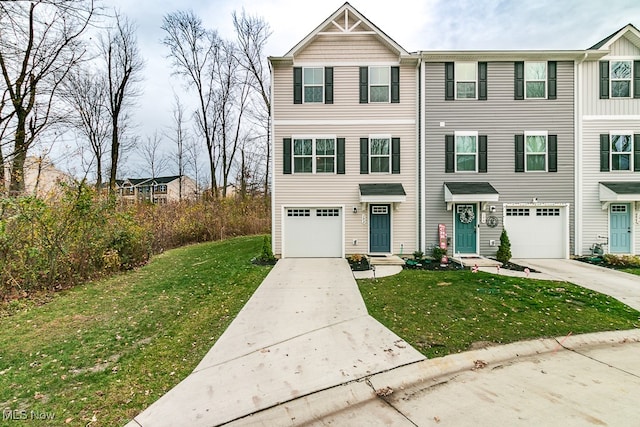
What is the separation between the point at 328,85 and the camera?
441 inches

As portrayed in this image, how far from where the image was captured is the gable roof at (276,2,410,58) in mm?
10883

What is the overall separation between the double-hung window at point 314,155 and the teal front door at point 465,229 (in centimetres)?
502

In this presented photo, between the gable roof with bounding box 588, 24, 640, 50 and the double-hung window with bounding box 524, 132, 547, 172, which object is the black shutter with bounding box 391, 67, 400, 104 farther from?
the gable roof with bounding box 588, 24, 640, 50

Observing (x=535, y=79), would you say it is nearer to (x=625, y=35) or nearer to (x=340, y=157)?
(x=625, y=35)

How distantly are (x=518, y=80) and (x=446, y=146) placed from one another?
3534 mm

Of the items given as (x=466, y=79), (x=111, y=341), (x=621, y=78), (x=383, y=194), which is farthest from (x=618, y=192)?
(x=111, y=341)

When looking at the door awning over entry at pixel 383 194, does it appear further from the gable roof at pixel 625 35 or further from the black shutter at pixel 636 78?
the black shutter at pixel 636 78

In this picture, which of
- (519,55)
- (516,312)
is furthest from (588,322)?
(519,55)

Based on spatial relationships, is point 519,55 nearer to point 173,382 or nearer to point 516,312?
point 516,312

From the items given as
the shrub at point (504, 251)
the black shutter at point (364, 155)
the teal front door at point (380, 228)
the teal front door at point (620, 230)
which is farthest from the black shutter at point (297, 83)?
the teal front door at point (620, 230)

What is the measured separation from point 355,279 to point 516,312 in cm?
378

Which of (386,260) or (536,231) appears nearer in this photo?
(386,260)

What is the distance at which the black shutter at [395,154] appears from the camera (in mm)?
11219

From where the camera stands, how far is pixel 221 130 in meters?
→ 22.7
